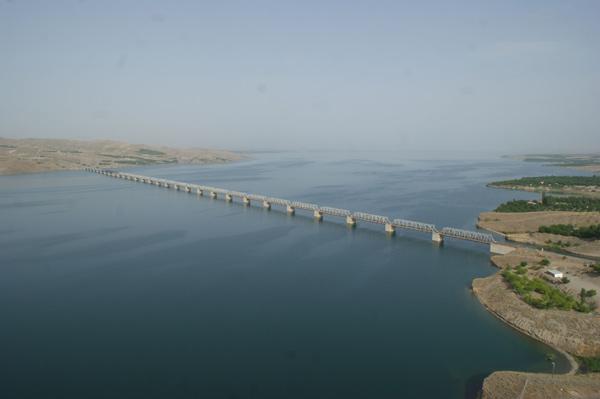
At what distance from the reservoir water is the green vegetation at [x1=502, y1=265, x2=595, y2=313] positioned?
6.46 feet

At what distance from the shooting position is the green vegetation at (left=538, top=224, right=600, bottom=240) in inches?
1251

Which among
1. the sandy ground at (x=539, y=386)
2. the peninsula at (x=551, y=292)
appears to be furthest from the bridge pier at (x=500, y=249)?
the sandy ground at (x=539, y=386)

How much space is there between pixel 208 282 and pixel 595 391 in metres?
18.8

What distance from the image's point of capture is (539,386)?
1396 cm

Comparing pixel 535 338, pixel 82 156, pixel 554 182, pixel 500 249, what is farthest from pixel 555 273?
pixel 82 156

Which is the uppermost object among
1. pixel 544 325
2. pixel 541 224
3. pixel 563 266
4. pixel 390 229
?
pixel 541 224

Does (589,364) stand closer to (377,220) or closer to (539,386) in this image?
(539,386)

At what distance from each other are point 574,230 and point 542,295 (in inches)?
624

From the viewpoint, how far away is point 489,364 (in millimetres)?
16547

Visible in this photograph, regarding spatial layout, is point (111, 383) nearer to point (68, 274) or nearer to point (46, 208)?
point (68, 274)

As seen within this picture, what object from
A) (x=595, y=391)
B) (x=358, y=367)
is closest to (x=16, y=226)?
(x=358, y=367)

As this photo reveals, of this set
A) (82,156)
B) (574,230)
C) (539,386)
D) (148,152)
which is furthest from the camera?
(148,152)

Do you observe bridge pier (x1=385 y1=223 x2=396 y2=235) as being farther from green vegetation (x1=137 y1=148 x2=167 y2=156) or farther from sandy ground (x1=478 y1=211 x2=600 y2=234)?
green vegetation (x1=137 y1=148 x2=167 y2=156)

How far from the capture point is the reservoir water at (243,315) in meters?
15.6
